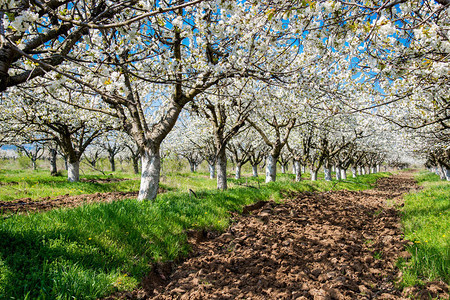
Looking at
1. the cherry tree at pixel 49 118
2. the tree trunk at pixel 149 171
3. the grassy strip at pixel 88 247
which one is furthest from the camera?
the cherry tree at pixel 49 118

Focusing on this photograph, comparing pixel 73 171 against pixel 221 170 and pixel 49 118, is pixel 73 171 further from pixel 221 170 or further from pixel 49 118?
pixel 221 170

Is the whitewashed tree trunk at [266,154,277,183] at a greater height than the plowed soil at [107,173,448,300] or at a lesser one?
greater

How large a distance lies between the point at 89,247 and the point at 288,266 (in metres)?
2.99

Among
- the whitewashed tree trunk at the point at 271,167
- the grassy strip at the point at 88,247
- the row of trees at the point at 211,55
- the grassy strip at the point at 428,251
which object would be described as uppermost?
the row of trees at the point at 211,55

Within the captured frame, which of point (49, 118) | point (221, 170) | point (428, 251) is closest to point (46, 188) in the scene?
point (49, 118)

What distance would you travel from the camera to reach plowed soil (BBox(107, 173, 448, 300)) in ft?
9.66

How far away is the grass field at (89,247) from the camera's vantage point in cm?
266

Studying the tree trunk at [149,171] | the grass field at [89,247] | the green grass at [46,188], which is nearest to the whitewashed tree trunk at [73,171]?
the green grass at [46,188]

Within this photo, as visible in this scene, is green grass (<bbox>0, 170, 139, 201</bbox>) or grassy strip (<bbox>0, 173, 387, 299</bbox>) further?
green grass (<bbox>0, 170, 139, 201</bbox>)

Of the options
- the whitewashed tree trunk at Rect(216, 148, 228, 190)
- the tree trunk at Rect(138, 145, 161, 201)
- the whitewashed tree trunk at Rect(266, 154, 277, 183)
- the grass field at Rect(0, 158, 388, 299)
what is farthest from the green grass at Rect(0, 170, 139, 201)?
the whitewashed tree trunk at Rect(266, 154, 277, 183)

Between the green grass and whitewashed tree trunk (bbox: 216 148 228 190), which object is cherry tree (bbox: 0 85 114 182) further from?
whitewashed tree trunk (bbox: 216 148 228 190)

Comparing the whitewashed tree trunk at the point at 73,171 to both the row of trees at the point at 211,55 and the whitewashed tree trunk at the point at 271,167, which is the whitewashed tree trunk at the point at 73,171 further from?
the whitewashed tree trunk at the point at 271,167

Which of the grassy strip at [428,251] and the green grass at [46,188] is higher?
the green grass at [46,188]

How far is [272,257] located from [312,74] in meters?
4.25
